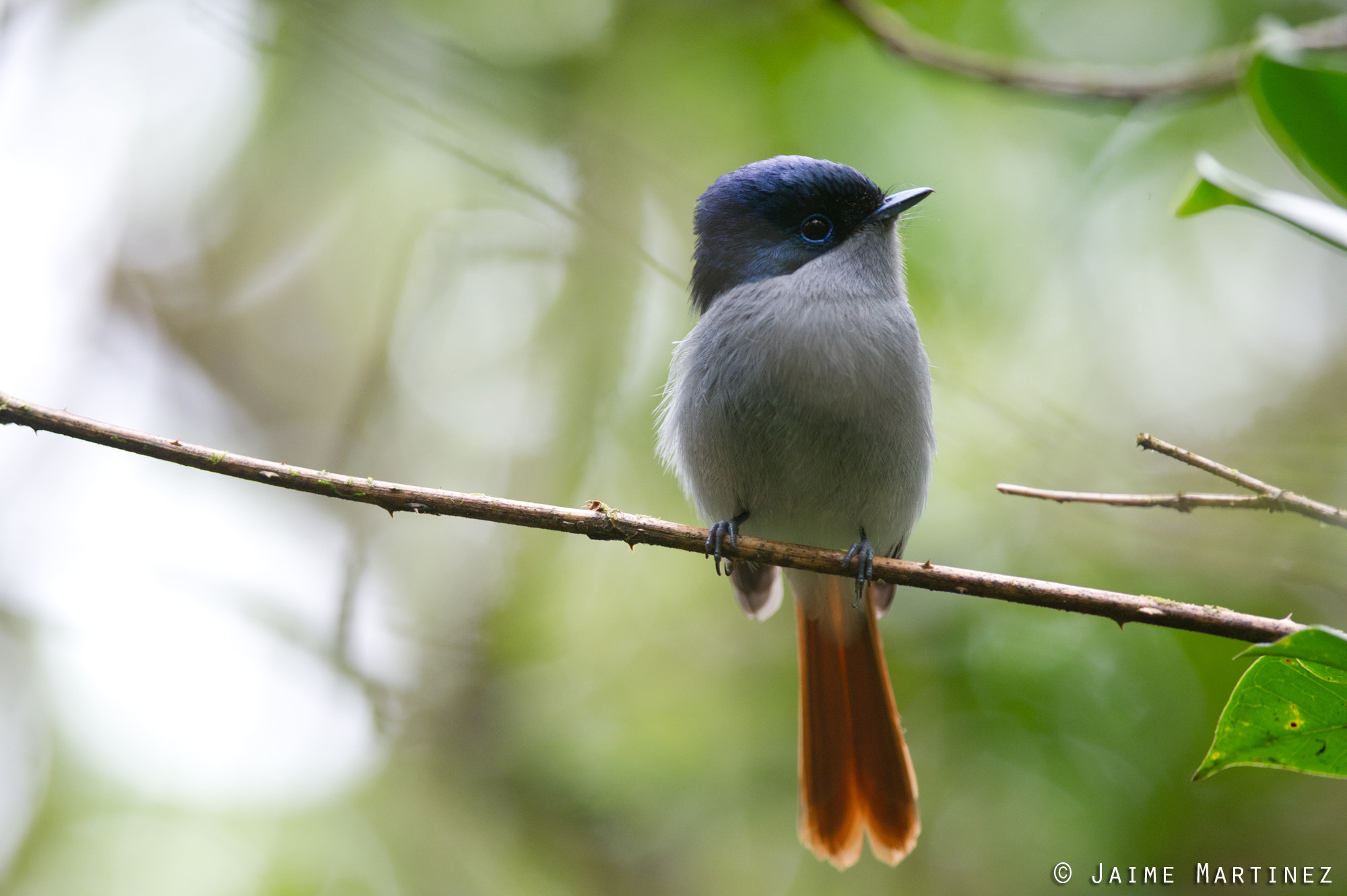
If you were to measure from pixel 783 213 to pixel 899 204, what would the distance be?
1.19 feet

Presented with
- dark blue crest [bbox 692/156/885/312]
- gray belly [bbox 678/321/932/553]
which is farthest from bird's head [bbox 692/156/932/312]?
gray belly [bbox 678/321/932/553]

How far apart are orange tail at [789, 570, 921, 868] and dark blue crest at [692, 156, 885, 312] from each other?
114 cm

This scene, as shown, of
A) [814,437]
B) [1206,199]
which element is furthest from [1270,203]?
[814,437]

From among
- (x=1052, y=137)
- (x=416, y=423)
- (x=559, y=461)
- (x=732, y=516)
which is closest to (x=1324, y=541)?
(x=1052, y=137)

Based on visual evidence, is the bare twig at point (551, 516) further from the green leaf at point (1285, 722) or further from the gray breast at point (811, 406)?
the gray breast at point (811, 406)

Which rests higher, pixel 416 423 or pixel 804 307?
pixel 416 423

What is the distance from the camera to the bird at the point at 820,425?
278 cm

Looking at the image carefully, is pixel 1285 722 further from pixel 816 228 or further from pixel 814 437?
pixel 816 228

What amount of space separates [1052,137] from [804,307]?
2.89 m

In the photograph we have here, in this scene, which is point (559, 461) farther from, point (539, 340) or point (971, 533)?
point (971, 533)

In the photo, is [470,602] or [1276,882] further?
[470,602]

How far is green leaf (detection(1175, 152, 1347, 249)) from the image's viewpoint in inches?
53.2

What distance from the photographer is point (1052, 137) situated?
4.95 metres

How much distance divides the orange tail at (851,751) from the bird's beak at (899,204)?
1216 millimetres
